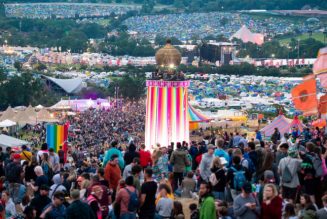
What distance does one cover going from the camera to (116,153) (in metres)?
21.0

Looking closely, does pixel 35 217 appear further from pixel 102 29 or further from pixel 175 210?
pixel 102 29

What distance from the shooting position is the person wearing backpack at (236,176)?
1878cm

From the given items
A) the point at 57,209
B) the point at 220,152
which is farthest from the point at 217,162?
the point at 57,209

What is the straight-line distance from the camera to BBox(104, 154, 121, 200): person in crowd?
19.7 m

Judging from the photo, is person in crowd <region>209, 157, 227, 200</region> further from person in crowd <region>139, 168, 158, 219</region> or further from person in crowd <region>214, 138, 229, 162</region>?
person in crowd <region>139, 168, 158, 219</region>

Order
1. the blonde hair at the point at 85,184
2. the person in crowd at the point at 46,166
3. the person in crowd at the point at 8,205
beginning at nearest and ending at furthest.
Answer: the blonde hair at the point at 85,184 < the person in crowd at the point at 8,205 < the person in crowd at the point at 46,166

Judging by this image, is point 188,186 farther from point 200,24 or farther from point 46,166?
point 200,24

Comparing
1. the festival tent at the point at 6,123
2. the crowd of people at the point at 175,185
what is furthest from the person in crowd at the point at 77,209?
the festival tent at the point at 6,123

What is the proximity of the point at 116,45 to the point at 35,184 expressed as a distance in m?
123

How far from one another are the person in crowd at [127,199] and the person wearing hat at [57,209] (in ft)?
3.03

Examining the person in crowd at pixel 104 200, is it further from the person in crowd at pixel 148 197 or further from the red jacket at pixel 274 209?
the red jacket at pixel 274 209

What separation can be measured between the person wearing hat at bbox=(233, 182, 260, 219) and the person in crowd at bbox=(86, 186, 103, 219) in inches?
70.3

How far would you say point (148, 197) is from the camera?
18.2 metres

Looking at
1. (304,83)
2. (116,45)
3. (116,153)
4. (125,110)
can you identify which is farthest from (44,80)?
(116,153)
